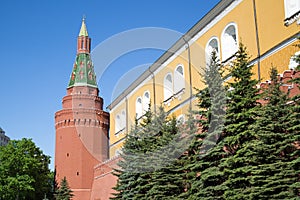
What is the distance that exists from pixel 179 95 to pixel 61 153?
15163 mm

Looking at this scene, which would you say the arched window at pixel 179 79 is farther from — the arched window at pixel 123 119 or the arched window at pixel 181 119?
the arched window at pixel 123 119

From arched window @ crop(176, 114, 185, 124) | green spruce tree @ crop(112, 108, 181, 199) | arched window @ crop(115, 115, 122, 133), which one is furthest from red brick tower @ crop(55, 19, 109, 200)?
green spruce tree @ crop(112, 108, 181, 199)

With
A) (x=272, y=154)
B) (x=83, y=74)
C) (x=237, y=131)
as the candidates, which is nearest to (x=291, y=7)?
(x=237, y=131)

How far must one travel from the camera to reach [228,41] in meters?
18.2

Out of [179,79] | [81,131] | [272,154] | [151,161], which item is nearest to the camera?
[272,154]

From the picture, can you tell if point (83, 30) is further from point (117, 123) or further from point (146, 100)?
point (146, 100)

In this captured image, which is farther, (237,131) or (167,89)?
(167,89)

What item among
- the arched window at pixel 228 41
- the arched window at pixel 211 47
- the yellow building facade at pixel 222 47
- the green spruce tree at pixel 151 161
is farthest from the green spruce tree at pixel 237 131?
the arched window at pixel 211 47

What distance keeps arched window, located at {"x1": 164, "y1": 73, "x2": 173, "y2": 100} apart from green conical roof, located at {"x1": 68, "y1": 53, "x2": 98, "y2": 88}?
12208mm

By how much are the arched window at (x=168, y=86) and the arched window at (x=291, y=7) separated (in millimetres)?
9770

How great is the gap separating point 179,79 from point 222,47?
470cm

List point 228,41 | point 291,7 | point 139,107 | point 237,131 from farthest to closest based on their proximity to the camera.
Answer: point 139,107, point 228,41, point 291,7, point 237,131

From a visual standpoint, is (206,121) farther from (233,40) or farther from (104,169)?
(104,169)

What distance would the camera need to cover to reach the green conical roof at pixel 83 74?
3534 cm
